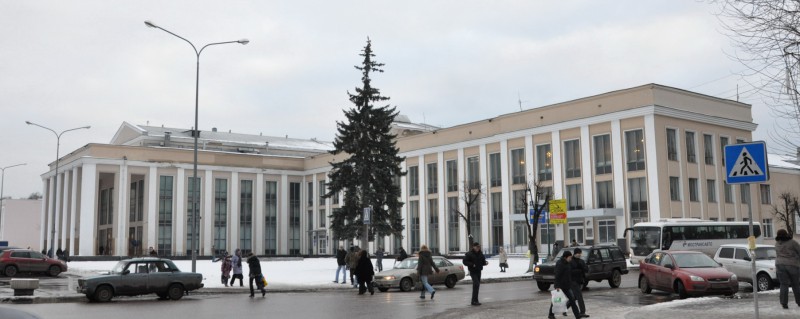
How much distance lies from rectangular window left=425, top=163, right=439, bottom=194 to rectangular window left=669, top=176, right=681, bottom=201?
2306 cm

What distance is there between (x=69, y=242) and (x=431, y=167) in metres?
38.0

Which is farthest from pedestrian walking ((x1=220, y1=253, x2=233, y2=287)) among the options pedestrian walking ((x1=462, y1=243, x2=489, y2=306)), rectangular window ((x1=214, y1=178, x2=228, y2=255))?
rectangular window ((x1=214, y1=178, x2=228, y2=255))

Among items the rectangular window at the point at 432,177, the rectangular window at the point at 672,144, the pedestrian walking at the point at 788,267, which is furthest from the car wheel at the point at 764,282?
the rectangular window at the point at 432,177

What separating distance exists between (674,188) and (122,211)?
171 feet

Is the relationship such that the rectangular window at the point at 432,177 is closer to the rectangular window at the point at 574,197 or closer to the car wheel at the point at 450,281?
the rectangular window at the point at 574,197

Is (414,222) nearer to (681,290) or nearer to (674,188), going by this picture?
(674,188)

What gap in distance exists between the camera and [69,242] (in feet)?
251

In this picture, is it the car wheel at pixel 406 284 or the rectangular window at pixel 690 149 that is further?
the rectangular window at pixel 690 149

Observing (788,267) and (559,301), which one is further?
(788,267)

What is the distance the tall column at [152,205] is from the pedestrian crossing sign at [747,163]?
7000cm

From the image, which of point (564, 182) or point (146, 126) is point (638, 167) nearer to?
point (564, 182)

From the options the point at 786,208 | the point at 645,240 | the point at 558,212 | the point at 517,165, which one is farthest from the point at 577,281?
the point at 786,208

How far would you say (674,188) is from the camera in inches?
2218

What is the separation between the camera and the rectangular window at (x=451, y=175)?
70.2 meters
